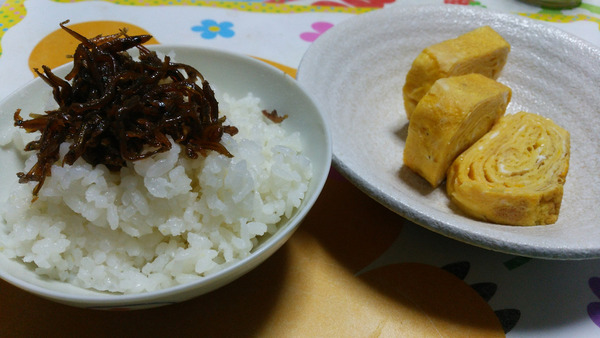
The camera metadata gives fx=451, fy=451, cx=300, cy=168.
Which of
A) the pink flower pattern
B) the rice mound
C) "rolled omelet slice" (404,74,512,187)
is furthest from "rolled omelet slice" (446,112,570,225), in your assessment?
the pink flower pattern

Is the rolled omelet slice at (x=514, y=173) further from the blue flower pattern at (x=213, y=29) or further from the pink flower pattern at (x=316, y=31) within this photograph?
the blue flower pattern at (x=213, y=29)

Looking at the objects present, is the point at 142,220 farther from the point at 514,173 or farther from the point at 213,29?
the point at 213,29

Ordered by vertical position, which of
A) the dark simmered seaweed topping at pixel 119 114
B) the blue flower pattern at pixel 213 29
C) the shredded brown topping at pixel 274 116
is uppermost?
the dark simmered seaweed topping at pixel 119 114

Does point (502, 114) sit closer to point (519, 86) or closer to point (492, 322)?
point (519, 86)

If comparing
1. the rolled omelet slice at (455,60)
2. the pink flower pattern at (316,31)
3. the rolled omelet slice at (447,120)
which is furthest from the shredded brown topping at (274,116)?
the pink flower pattern at (316,31)

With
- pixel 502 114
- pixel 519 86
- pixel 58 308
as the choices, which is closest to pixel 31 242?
pixel 58 308
